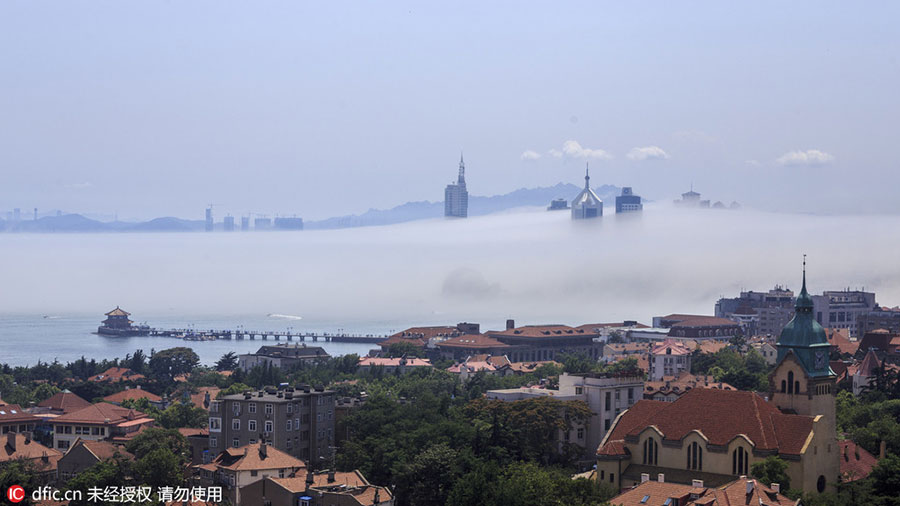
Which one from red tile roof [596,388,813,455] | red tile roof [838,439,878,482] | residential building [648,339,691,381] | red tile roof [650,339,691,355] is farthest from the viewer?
red tile roof [650,339,691,355]

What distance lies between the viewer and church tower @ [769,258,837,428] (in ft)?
182

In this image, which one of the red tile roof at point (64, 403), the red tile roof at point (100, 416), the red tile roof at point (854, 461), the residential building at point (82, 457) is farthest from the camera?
the red tile roof at point (64, 403)

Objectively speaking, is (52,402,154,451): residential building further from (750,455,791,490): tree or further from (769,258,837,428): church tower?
(750,455,791,490): tree

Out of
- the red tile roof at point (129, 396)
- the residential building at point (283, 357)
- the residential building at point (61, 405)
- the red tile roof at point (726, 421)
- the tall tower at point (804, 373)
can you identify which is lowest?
the residential building at point (283, 357)

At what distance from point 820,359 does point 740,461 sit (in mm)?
7835

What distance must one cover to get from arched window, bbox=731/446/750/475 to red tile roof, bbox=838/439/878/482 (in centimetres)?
440

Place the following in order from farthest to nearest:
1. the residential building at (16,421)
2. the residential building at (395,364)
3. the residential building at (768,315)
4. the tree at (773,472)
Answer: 1. the residential building at (768,315)
2. the residential building at (395,364)
3. the residential building at (16,421)
4. the tree at (773,472)

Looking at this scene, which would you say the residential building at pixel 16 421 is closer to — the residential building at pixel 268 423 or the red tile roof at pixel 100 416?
the red tile roof at pixel 100 416

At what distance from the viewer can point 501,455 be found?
59.4 meters

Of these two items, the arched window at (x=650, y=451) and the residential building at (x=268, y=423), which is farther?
the residential building at (x=268, y=423)

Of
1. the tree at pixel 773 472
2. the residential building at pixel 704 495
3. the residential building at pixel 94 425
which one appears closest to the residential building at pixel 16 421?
the residential building at pixel 94 425

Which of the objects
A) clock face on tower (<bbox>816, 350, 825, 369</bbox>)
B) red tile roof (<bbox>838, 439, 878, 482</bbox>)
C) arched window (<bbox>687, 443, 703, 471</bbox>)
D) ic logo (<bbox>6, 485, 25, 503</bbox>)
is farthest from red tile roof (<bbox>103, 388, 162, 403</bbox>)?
red tile roof (<bbox>838, 439, 878, 482</bbox>)

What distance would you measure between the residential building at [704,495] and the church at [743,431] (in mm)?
2877

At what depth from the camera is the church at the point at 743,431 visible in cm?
5066
